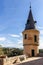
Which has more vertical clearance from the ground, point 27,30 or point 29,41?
point 27,30

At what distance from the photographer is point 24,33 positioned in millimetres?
25016

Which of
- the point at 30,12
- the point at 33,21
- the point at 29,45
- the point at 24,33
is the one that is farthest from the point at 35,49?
the point at 30,12

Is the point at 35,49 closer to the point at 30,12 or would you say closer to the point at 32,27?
the point at 32,27

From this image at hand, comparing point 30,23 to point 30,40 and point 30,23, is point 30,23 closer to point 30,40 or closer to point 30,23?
point 30,23

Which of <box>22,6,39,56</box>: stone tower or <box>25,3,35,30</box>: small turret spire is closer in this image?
<box>22,6,39,56</box>: stone tower

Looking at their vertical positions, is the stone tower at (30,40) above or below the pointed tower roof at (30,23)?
below

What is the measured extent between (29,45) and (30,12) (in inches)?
238

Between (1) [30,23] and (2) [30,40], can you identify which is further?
(1) [30,23]

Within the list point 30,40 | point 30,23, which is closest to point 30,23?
point 30,23

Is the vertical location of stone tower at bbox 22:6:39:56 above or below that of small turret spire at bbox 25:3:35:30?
below

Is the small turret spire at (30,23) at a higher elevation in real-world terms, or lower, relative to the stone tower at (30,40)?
higher

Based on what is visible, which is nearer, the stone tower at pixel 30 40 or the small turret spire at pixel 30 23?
the stone tower at pixel 30 40

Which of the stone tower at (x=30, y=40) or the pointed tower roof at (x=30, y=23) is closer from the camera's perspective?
the stone tower at (x=30, y=40)

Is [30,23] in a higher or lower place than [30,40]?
higher
